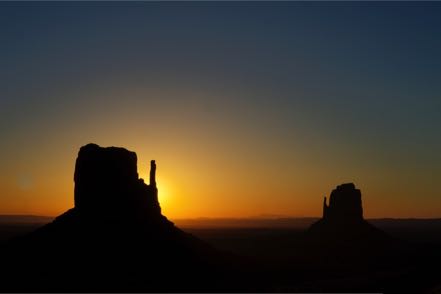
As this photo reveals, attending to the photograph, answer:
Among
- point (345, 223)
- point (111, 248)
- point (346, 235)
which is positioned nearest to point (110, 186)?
A: point (111, 248)

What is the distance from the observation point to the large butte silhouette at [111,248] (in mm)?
66562

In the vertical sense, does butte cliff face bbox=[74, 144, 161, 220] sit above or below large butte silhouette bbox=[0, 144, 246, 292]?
above

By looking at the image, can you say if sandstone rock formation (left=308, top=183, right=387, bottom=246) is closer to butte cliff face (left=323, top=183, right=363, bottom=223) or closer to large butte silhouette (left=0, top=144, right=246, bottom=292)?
butte cliff face (left=323, top=183, right=363, bottom=223)

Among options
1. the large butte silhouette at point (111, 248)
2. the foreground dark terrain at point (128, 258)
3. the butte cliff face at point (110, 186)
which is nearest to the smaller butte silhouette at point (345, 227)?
the foreground dark terrain at point (128, 258)

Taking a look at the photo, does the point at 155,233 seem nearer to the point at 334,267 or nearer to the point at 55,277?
the point at 55,277

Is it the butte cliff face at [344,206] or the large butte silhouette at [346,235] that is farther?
the butte cliff face at [344,206]

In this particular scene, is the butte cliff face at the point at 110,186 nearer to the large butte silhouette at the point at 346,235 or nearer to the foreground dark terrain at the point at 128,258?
the foreground dark terrain at the point at 128,258

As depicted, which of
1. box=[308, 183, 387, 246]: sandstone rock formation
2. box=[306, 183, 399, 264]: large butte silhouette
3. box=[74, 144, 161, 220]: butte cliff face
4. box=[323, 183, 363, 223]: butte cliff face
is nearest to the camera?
box=[74, 144, 161, 220]: butte cliff face

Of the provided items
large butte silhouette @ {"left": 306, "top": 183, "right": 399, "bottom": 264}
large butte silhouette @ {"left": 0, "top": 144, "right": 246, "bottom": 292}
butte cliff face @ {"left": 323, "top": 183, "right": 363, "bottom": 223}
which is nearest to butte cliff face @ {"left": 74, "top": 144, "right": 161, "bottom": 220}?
large butte silhouette @ {"left": 0, "top": 144, "right": 246, "bottom": 292}

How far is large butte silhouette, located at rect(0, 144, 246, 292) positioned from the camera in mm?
66562

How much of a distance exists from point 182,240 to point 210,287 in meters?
12.6

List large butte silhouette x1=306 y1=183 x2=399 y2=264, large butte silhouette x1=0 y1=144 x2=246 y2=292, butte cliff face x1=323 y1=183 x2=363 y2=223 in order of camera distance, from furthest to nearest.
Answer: butte cliff face x1=323 y1=183 x2=363 y2=223, large butte silhouette x1=306 y1=183 x2=399 y2=264, large butte silhouette x1=0 y1=144 x2=246 y2=292

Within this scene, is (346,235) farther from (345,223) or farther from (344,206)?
(344,206)

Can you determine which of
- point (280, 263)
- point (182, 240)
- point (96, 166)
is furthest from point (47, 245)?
point (280, 263)
